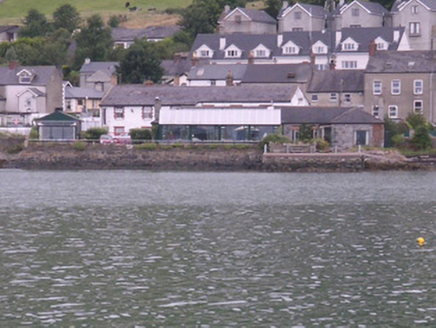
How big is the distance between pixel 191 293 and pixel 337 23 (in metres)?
109

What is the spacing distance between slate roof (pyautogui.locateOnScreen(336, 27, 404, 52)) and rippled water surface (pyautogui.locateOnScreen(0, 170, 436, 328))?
63.3 meters

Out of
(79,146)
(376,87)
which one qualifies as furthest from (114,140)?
(376,87)

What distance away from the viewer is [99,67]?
133 meters

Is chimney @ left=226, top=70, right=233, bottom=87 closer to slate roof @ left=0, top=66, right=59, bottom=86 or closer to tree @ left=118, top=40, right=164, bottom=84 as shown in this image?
tree @ left=118, top=40, right=164, bottom=84

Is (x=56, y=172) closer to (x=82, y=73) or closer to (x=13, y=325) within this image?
(x=82, y=73)

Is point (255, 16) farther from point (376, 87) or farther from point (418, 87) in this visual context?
point (418, 87)

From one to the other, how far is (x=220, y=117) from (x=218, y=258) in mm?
55261

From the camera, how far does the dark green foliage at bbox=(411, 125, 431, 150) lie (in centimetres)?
8775

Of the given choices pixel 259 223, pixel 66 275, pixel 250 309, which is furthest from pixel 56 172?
pixel 250 309

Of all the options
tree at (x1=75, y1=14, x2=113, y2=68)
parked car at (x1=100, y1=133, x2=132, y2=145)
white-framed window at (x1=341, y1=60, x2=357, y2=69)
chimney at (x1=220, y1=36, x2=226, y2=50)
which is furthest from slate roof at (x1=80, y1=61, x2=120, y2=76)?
parked car at (x1=100, y1=133, x2=132, y2=145)

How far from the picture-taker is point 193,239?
4150 centimetres

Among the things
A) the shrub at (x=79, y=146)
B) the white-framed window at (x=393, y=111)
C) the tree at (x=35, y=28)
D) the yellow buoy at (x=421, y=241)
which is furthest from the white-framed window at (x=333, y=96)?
the tree at (x=35, y=28)

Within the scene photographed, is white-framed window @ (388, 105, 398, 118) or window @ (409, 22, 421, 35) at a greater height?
window @ (409, 22, 421, 35)

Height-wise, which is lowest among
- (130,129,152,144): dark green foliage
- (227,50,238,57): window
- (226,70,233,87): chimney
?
(130,129,152,144): dark green foliage
